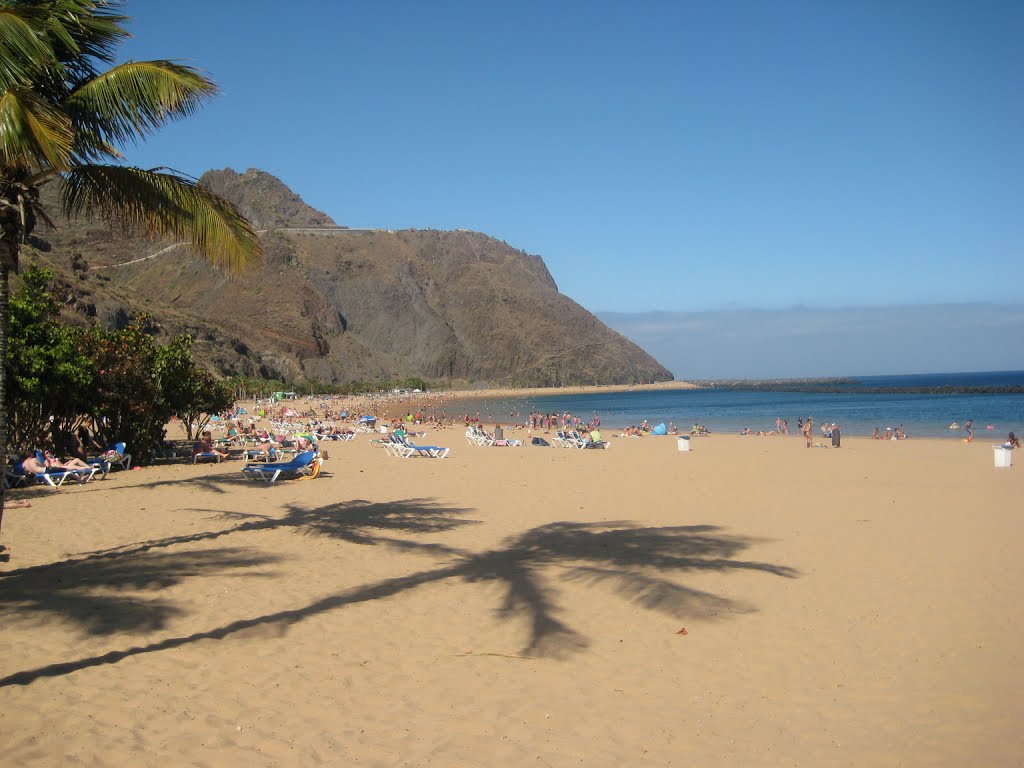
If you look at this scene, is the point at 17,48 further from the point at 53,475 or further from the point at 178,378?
the point at 178,378

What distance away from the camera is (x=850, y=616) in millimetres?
6250

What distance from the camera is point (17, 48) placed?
203 inches

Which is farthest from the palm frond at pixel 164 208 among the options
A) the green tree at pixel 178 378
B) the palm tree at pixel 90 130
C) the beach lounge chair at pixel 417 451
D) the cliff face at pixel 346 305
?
the cliff face at pixel 346 305

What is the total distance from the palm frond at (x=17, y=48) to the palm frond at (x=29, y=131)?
0.39 m

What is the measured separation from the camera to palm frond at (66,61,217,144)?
5.67 meters

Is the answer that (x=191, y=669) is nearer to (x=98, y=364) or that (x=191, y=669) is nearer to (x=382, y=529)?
(x=382, y=529)

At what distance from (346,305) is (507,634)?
5293 inches

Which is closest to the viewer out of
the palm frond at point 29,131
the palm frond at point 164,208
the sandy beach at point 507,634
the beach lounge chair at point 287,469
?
the sandy beach at point 507,634

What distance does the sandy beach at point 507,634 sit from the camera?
13.1 ft

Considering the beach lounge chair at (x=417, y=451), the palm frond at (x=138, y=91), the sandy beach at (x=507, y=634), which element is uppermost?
the palm frond at (x=138, y=91)

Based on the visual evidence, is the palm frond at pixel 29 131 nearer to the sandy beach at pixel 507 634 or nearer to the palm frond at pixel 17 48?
the palm frond at pixel 17 48

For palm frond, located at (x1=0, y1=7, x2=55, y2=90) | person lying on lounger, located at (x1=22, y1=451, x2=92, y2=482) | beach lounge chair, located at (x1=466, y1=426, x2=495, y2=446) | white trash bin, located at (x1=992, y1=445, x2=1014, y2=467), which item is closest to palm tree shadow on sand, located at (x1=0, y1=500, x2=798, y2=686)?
palm frond, located at (x1=0, y1=7, x2=55, y2=90)

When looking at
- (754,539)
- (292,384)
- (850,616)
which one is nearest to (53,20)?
(850,616)

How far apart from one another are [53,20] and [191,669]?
15.5 ft
